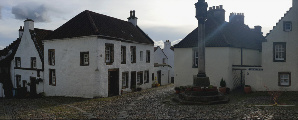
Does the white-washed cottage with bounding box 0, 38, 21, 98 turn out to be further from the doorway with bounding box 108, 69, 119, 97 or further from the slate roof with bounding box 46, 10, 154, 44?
the doorway with bounding box 108, 69, 119, 97

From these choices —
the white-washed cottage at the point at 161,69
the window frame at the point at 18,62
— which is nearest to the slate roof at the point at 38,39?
the window frame at the point at 18,62

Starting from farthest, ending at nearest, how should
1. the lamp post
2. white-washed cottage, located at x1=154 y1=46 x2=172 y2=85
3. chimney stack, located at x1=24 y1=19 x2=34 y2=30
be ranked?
white-washed cottage, located at x1=154 y1=46 x2=172 y2=85 → chimney stack, located at x1=24 y1=19 x2=34 y2=30 → the lamp post

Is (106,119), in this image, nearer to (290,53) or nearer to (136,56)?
(136,56)

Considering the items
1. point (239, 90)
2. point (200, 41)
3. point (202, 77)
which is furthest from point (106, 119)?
point (239, 90)

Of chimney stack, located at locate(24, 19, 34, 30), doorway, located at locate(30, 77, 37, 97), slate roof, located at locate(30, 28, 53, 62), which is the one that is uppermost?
chimney stack, located at locate(24, 19, 34, 30)

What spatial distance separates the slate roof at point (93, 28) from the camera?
2234 centimetres

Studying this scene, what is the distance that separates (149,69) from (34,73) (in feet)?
45.2

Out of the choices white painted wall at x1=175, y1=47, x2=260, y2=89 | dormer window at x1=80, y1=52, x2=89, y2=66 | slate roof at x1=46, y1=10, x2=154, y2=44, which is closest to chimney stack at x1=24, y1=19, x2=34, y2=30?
slate roof at x1=46, y1=10, x2=154, y2=44

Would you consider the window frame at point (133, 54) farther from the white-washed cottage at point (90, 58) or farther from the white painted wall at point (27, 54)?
the white painted wall at point (27, 54)

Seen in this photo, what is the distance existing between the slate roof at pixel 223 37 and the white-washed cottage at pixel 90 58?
6.34 metres

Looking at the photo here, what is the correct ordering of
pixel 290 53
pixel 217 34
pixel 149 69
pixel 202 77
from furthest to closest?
1. pixel 149 69
2. pixel 217 34
3. pixel 290 53
4. pixel 202 77

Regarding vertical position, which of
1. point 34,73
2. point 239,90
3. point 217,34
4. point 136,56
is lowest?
point 239,90

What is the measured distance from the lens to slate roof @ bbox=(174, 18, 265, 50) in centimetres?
2495

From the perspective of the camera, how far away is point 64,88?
23.5 meters
